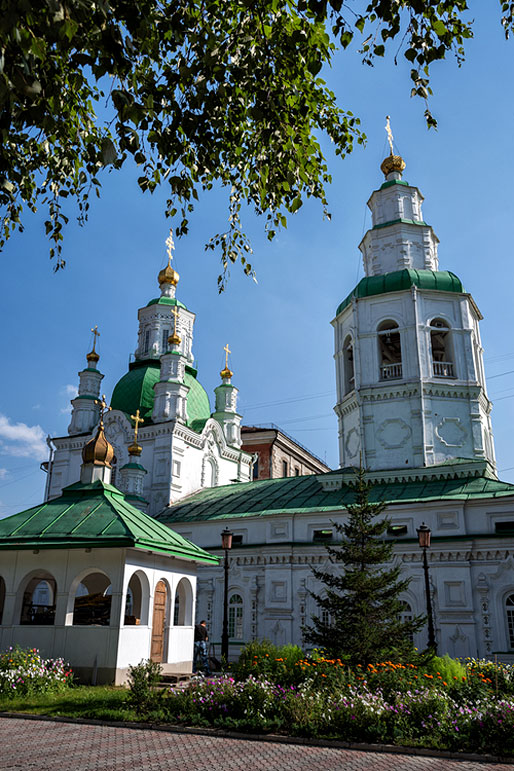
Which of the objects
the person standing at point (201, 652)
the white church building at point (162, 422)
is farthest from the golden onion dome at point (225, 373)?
the person standing at point (201, 652)

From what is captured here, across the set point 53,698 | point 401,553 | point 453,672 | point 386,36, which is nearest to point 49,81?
point 386,36

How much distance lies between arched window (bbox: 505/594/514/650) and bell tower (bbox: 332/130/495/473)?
5772 millimetres

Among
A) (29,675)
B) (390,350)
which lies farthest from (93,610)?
(390,350)

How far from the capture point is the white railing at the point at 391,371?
25906 mm

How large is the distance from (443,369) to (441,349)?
56.5 inches

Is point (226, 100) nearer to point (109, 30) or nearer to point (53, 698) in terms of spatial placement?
point (109, 30)

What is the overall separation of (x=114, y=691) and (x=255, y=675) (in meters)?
2.66

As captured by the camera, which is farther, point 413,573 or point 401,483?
point 401,483

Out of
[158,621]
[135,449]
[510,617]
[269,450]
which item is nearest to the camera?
[158,621]

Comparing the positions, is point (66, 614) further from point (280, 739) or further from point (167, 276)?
point (167, 276)

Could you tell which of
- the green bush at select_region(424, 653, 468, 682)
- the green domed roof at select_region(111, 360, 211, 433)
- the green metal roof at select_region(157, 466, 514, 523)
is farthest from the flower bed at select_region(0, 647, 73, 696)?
the green domed roof at select_region(111, 360, 211, 433)

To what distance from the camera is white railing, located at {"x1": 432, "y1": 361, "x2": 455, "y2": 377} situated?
1003 inches

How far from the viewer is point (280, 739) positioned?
29.3 feet

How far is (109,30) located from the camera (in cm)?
521
